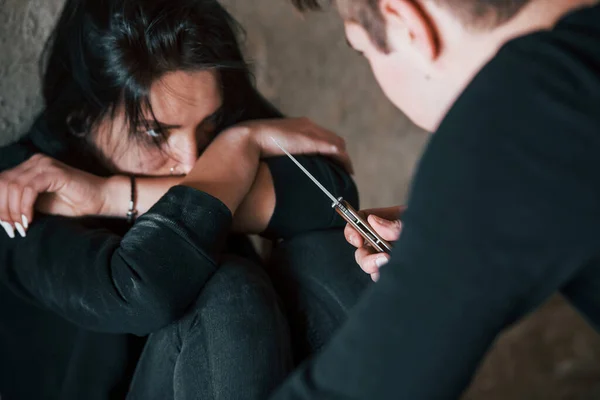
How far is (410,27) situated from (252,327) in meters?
0.38

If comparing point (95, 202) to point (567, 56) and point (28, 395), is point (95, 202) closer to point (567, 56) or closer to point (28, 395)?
point (28, 395)

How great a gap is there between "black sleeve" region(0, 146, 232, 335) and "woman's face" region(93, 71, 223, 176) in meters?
0.10

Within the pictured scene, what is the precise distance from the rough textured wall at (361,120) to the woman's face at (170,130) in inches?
6.0

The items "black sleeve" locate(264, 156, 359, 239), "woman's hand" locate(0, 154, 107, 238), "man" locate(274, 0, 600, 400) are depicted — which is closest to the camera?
"man" locate(274, 0, 600, 400)

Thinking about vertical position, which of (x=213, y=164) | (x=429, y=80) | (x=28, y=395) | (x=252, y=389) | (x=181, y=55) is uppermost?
(x=429, y=80)

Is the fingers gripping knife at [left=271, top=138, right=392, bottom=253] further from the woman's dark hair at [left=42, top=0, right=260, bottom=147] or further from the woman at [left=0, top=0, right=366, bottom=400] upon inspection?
the woman's dark hair at [left=42, top=0, right=260, bottom=147]

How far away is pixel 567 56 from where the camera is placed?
0.41 meters

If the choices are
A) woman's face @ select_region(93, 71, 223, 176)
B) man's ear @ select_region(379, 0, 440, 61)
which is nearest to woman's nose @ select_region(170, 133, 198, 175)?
woman's face @ select_region(93, 71, 223, 176)

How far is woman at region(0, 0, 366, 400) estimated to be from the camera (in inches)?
28.3

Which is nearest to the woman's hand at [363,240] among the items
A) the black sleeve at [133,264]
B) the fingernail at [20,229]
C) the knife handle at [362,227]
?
the knife handle at [362,227]

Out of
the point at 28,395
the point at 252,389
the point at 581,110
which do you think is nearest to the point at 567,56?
the point at 581,110

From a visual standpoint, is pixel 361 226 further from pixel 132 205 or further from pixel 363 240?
pixel 132 205

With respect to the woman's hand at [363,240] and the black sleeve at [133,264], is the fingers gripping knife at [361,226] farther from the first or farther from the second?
the black sleeve at [133,264]

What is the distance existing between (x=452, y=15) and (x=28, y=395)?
0.70 meters
